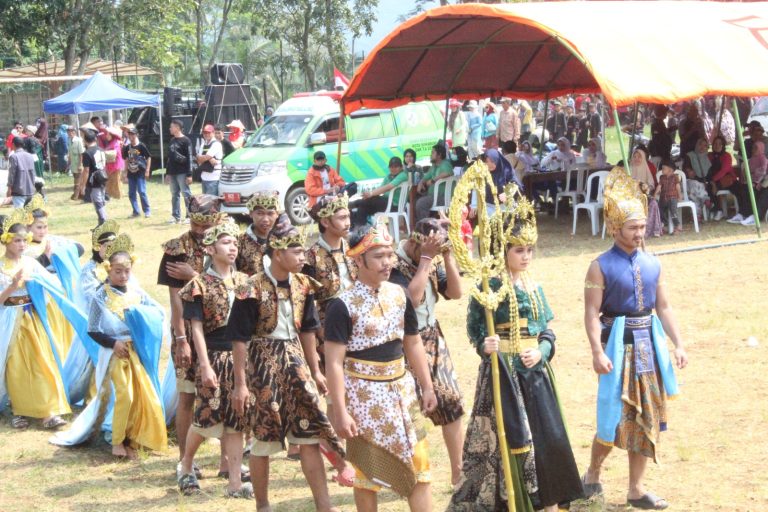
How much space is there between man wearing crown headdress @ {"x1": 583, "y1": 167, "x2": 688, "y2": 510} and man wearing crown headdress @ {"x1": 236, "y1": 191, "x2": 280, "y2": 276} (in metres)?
2.05

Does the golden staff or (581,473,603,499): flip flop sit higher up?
the golden staff

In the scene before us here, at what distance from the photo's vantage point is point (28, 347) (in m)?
8.44

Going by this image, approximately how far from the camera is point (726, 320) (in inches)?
406

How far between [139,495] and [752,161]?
12976 mm

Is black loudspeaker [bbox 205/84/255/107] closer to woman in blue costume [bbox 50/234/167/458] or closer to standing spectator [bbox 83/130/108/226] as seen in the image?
standing spectator [bbox 83/130/108/226]

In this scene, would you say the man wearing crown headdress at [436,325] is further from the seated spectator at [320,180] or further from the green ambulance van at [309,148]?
the green ambulance van at [309,148]

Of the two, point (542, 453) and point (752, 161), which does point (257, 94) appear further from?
point (542, 453)

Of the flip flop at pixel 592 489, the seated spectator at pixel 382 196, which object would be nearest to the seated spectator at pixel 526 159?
the seated spectator at pixel 382 196

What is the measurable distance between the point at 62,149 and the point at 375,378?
91.5ft

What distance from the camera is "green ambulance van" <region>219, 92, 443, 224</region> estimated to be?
18.7 meters

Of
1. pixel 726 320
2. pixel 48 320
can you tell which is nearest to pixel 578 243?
pixel 726 320

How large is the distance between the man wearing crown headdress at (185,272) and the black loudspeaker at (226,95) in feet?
76.8

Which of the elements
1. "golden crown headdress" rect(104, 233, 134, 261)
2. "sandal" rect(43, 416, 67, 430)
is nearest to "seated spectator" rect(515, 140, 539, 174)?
"sandal" rect(43, 416, 67, 430)

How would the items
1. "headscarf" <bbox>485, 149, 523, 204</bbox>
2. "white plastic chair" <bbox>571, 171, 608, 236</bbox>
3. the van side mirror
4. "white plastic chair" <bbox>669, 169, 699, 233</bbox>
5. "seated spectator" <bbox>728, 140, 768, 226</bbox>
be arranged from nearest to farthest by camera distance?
"headscarf" <bbox>485, 149, 523, 204</bbox> < "white plastic chair" <bbox>669, 169, 699, 233</bbox> < "white plastic chair" <bbox>571, 171, 608, 236</bbox> < "seated spectator" <bbox>728, 140, 768, 226</bbox> < the van side mirror
